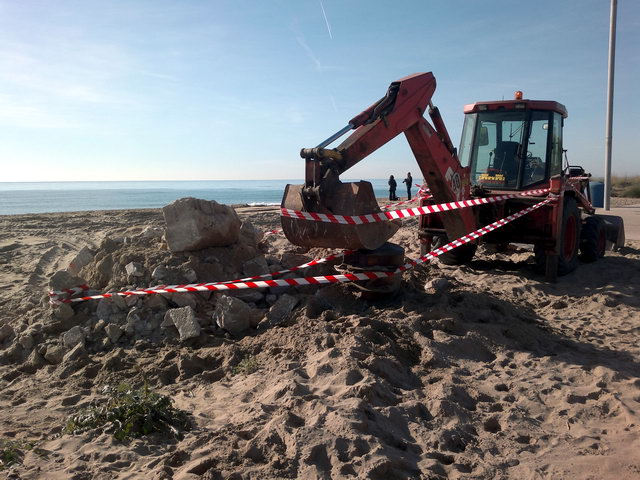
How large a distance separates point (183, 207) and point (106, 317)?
158 cm

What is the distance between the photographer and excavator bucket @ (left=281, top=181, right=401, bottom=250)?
5238 millimetres

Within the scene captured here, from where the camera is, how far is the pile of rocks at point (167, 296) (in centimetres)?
520

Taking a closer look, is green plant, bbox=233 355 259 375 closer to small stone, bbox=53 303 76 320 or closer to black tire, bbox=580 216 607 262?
small stone, bbox=53 303 76 320

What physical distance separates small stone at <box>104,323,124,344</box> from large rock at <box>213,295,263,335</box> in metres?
0.99

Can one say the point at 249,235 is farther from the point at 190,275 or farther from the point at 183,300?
the point at 183,300

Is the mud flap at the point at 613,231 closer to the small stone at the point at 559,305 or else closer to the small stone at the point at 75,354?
the small stone at the point at 559,305

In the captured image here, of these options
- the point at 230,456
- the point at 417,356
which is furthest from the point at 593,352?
the point at 230,456

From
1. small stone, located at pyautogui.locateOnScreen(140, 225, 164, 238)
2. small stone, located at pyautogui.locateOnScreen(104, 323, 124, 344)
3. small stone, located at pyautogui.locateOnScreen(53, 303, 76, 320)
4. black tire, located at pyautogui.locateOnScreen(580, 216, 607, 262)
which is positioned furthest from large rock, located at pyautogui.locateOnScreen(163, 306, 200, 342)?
black tire, located at pyautogui.locateOnScreen(580, 216, 607, 262)

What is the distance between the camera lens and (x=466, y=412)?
3656mm

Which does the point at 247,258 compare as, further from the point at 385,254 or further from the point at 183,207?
the point at 385,254

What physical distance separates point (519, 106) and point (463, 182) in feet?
6.10

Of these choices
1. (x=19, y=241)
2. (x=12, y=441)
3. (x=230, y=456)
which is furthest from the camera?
(x=19, y=241)

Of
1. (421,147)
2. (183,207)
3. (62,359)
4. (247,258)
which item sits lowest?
(62,359)

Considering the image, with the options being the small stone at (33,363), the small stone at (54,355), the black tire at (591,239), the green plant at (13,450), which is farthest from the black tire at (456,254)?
the green plant at (13,450)
